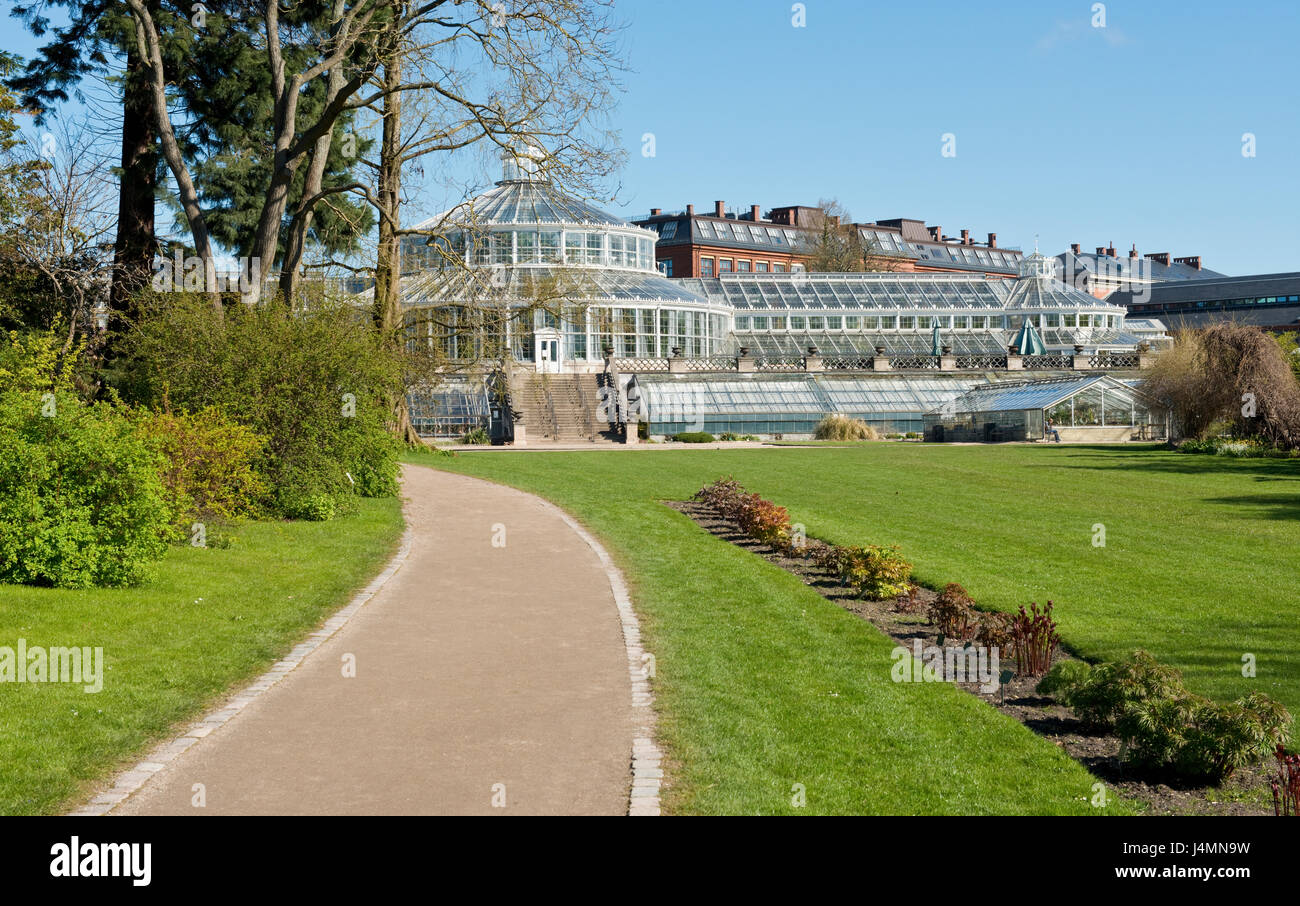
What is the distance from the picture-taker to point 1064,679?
8.06 meters

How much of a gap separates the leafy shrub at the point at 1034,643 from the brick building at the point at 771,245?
8137 cm

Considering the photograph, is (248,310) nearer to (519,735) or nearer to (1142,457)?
(519,735)

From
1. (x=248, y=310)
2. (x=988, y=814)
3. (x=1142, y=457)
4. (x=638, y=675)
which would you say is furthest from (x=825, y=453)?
(x=988, y=814)

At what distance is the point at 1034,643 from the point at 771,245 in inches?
3903

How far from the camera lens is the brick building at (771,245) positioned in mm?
100062

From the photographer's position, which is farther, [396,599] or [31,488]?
[396,599]

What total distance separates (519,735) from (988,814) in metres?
2.89

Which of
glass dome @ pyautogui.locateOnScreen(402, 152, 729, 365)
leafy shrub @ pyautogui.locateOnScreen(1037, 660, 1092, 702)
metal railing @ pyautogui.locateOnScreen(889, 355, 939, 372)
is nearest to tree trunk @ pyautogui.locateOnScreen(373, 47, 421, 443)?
leafy shrub @ pyautogui.locateOnScreen(1037, 660, 1092, 702)

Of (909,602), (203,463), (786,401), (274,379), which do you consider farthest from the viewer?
(786,401)

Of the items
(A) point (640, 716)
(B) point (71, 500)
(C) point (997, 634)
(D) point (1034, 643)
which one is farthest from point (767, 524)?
(B) point (71, 500)

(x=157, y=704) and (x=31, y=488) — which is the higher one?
(x=31, y=488)

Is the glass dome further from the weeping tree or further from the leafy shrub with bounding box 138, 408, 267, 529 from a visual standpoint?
the leafy shrub with bounding box 138, 408, 267, 529

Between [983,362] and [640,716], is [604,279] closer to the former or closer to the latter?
[983,362]

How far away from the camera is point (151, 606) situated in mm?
10680
